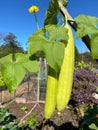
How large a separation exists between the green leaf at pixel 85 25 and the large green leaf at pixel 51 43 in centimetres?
8

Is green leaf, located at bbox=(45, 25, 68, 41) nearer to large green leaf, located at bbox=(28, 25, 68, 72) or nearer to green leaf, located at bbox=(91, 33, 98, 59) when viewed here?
large green leaf, located at bbox=(28, 25, 68, 72)

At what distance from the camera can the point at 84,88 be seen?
912 centimetres

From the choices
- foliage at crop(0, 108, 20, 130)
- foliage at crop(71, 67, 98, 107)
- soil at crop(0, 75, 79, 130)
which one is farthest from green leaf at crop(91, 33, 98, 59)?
foliage at crop(71, 67, 98, 107)

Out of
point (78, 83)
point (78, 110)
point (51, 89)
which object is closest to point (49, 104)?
point (51, 89)

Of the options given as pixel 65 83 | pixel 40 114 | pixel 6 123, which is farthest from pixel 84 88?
pixel 65 83

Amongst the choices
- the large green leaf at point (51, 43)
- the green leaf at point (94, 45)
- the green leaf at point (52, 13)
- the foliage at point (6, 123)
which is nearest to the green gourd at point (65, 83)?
the large green leaf at point (51, 43)

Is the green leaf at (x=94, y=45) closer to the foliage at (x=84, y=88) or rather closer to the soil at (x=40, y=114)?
the soil at (x=40, y=114)

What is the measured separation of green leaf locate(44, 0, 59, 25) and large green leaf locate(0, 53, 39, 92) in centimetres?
17

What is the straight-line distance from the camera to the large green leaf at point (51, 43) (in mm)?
1165

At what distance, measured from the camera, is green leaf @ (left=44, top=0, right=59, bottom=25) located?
52.2 inches

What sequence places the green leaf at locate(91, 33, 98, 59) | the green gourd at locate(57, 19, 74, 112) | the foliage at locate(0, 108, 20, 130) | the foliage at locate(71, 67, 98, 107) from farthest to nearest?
the foliage at locate(71, 67, 98, 107) < the foliage at locate(0, 108, 20, 130) < the green leaf at locate(91, 33, 98, 59) < the green gourd at locate(57, 19, 74, 112)

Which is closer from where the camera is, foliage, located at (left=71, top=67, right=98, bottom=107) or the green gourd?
the green gourd

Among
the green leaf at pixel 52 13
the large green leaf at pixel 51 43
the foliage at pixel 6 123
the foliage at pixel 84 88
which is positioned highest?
the foliage at pixel 84 88

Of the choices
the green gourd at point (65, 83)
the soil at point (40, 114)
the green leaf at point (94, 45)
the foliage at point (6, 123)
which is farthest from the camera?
the soil at point (40, 114)
